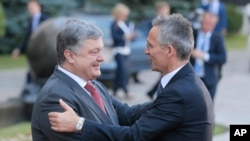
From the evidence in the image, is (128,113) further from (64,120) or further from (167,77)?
(64,120)

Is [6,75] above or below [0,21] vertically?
below

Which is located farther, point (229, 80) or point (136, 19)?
point (136, 19)

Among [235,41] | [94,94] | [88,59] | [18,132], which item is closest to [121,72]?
[18,132]

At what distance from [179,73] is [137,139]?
1.42 ft

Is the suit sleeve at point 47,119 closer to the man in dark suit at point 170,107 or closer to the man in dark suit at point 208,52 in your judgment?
the man in dark suit at point 170,107

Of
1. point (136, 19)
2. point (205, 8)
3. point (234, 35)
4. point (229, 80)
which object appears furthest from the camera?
point (234, 35)

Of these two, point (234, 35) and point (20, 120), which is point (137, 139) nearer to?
point (20, 120)

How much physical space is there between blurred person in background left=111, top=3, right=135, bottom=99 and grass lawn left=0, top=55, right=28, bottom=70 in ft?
21.1

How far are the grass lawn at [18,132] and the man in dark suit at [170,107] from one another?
16.9 ft

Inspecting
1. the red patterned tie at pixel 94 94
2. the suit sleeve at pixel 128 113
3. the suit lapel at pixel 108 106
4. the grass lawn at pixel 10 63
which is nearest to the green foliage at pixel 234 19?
the grass lawn at pixel 10 63

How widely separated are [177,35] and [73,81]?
0.67 meters

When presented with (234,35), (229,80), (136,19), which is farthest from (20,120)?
(234,35)

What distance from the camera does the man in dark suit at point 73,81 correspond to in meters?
3.45

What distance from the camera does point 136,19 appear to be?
84.7ft
